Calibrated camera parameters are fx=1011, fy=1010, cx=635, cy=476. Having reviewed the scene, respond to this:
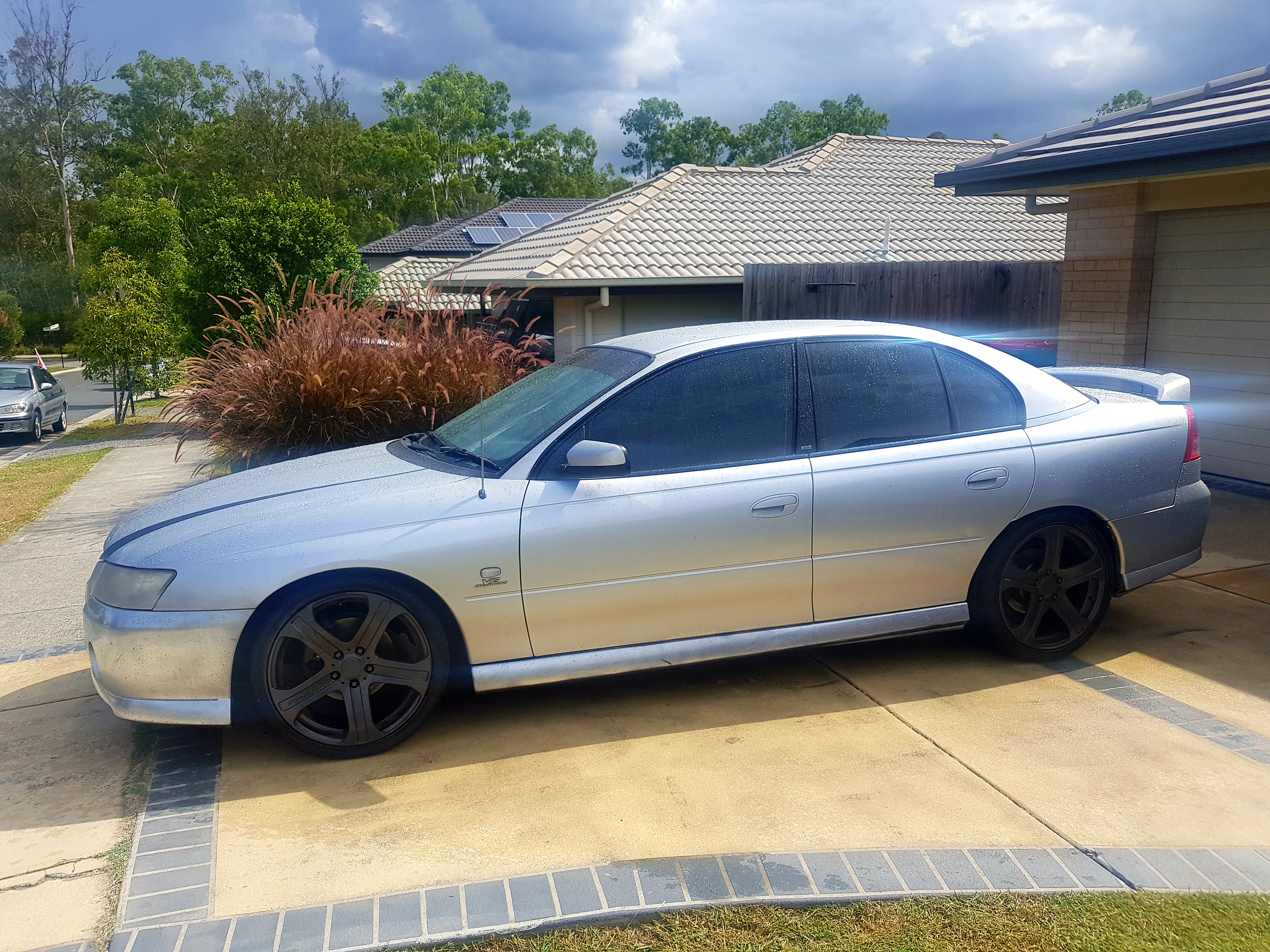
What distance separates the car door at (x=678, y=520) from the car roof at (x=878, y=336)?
0.17 meters

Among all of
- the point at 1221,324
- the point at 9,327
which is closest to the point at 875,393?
the point at 1221,324

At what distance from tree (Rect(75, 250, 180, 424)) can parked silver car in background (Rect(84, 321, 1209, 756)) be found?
19514mm

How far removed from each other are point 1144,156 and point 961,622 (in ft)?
14.1

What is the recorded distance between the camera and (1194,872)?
10.1 ft

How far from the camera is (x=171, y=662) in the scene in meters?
3.85

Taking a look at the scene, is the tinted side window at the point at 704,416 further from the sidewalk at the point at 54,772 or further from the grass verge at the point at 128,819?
the sidewalk at the point at 54,772

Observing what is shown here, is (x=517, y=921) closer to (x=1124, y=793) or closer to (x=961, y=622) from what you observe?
(x=1124, y=793)

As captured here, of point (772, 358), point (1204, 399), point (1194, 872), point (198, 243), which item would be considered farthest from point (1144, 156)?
point (198, 243)

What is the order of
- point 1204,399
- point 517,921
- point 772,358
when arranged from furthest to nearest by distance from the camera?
point 1204,399
point 772,358
point 517,921

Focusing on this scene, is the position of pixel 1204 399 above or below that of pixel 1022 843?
above

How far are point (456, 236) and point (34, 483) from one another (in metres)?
27.2

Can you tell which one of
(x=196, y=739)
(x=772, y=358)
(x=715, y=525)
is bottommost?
(x=196, y=739)

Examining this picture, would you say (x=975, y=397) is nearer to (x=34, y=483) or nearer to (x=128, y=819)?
(x=128, y=819)

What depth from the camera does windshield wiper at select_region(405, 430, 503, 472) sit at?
4.32 m
